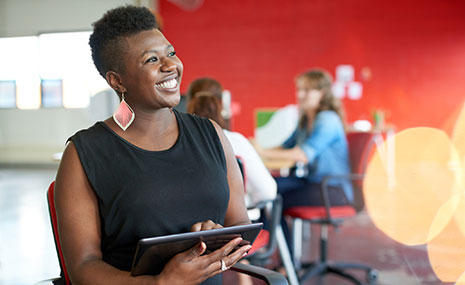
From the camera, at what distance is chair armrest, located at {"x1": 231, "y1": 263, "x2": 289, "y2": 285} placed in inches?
47.2

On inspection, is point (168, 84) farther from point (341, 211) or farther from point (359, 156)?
point (359, 156)

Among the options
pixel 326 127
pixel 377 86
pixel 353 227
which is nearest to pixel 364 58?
pixel 377 86

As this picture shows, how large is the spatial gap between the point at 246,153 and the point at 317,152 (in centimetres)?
108

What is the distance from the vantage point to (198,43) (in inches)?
338

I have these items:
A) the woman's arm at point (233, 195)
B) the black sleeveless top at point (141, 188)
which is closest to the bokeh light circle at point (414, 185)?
the woman's arm at point (233, 195)

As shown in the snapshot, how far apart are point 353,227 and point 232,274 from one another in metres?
3.66

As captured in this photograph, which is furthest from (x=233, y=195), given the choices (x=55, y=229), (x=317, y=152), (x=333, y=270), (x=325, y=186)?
(x=333, y=270)

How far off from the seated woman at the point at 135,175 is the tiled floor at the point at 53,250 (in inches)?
70.5

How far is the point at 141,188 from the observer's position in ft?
3.86

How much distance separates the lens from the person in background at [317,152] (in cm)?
313

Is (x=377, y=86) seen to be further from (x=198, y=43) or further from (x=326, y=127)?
(x=326, y=127)

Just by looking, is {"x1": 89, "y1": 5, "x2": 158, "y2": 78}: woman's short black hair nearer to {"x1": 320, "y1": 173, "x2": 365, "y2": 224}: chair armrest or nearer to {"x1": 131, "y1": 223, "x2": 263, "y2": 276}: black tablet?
{"x1": 131, "y1": 223, "x2": 263, "y2": 276}: black tablet

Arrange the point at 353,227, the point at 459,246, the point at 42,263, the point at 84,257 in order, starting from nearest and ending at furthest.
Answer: the point at 84,257 → the point at 459,246 → the point at 42,263 → the point at 353,227

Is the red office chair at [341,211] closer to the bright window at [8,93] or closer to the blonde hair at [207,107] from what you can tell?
the blonde hair at [207,107]
